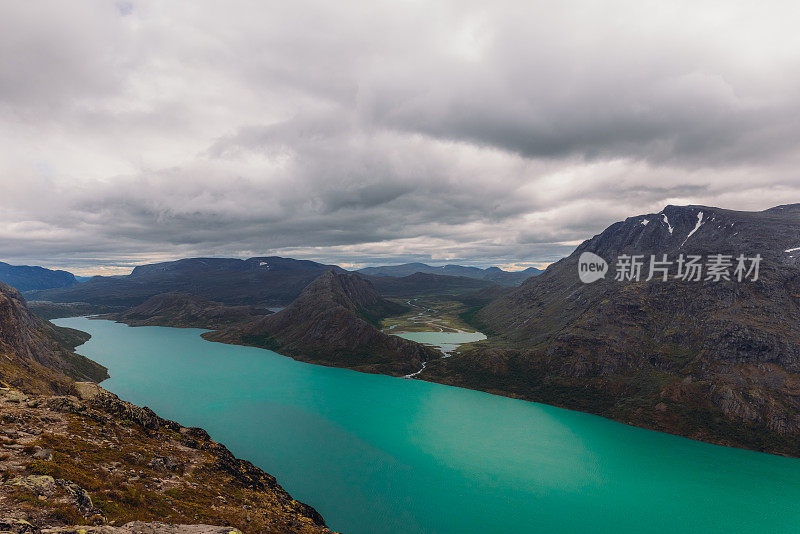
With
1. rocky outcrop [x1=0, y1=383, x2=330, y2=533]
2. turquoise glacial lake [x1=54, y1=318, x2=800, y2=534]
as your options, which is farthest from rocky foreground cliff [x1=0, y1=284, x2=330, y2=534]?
turquoise glacial lake [x1=54, y1=318, x2=800, y2=534]

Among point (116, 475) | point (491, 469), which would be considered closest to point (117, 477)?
point (116, 475)

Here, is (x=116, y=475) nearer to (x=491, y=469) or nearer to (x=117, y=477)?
(x=117, y=477)

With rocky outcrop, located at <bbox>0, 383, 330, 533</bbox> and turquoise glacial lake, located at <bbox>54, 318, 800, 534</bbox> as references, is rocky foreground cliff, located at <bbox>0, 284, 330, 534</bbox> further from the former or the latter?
turquoise glacial lake, located at <bbox>54, 318, 800, 534</bbox>

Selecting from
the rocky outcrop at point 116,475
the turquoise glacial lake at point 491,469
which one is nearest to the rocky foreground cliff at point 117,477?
the rocky outcrop at point 116,475

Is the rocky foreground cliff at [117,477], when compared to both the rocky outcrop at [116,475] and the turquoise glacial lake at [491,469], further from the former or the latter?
the turquoise glacial lake at [491,469]

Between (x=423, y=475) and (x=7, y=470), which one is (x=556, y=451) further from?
(x=7, y=470)

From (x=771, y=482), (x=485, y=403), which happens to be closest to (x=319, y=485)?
(x=485, y=403)
